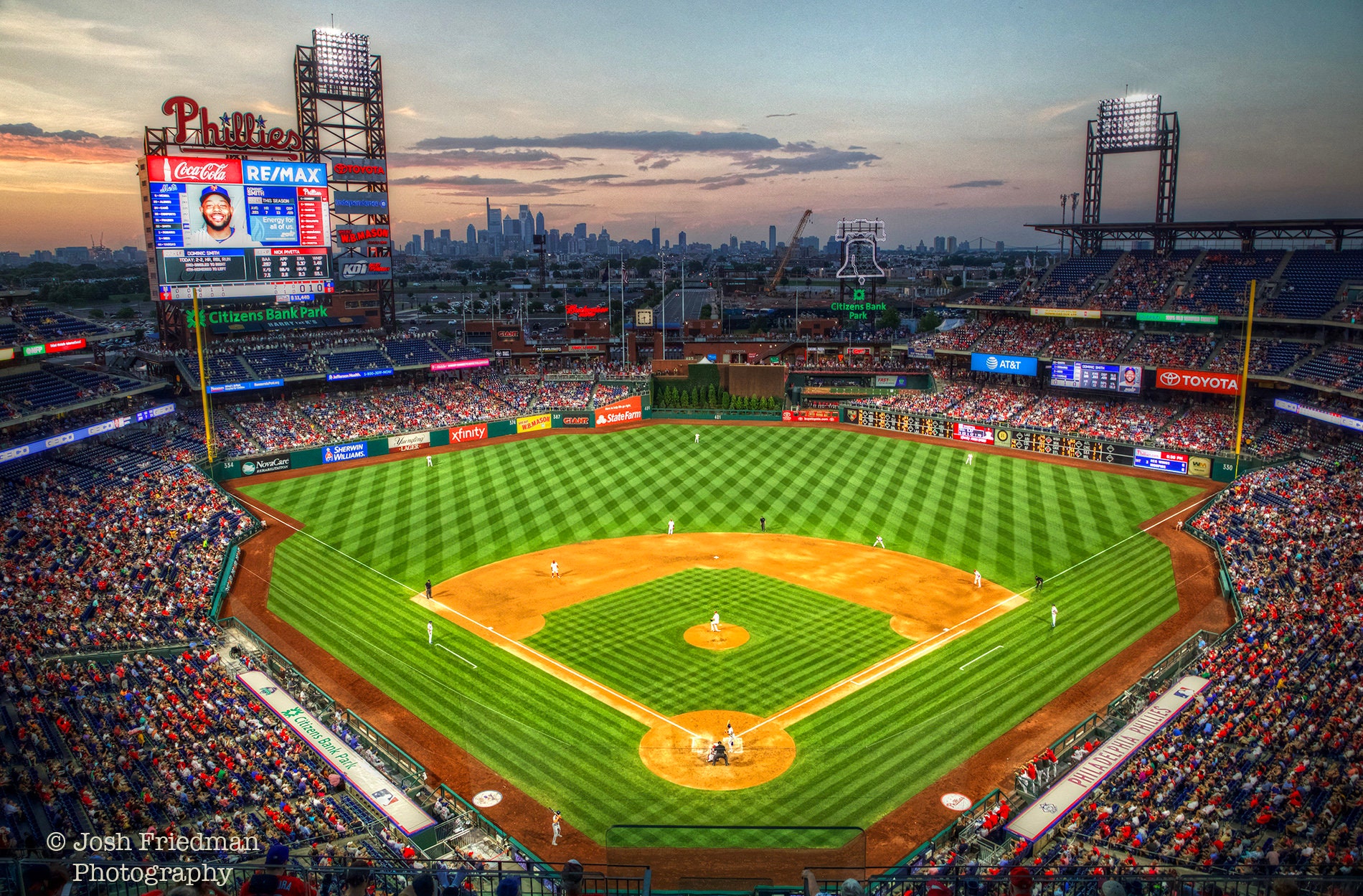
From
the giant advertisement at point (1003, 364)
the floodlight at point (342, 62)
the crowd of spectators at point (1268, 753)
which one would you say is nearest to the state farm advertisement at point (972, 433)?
the giant advertisement at point (1003, 364)

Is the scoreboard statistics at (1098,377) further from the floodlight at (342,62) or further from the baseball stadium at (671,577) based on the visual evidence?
the floodlight at (342,62)

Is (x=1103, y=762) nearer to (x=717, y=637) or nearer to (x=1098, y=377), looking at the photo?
(x=717, y=637)

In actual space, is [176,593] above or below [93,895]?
below

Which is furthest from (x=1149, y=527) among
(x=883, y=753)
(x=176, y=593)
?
(x=176, y=593)

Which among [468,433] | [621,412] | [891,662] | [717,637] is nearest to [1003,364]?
[621,412]

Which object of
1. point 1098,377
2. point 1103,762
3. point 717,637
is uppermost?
point 1098,377

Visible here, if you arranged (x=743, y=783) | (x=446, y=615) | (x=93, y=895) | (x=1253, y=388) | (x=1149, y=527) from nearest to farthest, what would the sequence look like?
(x=93, y=895) → (x=743, y=783) → (x=446, y=615) → (x=1149, y=527) → (x=1253, y=388)

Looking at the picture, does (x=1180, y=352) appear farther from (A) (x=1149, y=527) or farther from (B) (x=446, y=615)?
(B) (x=446, y=615)

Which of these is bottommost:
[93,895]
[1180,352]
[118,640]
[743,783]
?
[743,783]

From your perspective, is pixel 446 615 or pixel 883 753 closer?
pixel 883 753
